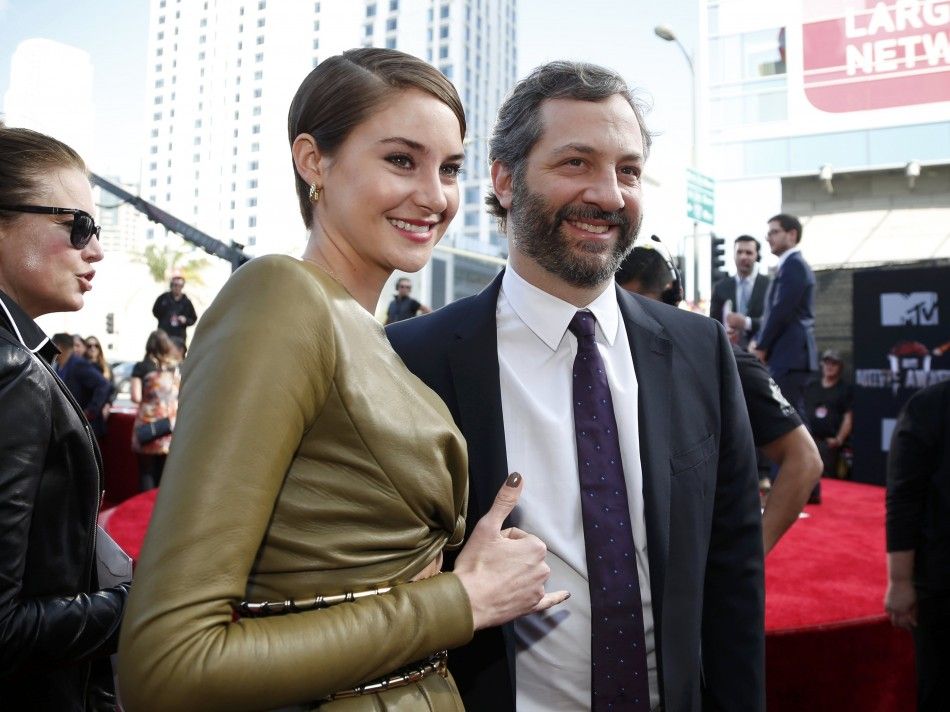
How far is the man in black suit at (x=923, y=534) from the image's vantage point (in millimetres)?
2641

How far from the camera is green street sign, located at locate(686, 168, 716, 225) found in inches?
627

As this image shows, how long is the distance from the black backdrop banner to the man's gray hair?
20.9 ft

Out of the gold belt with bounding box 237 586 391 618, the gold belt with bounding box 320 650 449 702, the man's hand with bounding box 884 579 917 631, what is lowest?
the man's hand with bounding box 884 579 917 631

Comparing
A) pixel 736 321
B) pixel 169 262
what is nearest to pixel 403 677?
pixel 736 321

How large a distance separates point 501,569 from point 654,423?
69 centimetres

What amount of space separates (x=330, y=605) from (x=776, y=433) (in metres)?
1.99

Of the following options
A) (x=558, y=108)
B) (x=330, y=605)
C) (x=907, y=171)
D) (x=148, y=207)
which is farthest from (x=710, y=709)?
(x=907, y=171)

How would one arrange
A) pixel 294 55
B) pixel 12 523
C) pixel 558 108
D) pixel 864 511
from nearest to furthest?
pixel 12 523 < pixel 558 108 < pixel 864 511 < pixel 294 55

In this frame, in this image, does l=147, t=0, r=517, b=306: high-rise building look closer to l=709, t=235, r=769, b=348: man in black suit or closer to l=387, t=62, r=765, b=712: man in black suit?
l=709, t=235, r=769, b=348: man in black suit

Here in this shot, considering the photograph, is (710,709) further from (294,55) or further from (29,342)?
(294,55)

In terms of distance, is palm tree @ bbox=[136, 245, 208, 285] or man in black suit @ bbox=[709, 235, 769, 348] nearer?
man in black suit @ bbox=[709, 235, 769, 348]

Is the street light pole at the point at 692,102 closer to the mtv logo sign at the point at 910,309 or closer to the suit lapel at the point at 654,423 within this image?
the mtv logo sign at the point at 910,309

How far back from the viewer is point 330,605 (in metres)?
1.01

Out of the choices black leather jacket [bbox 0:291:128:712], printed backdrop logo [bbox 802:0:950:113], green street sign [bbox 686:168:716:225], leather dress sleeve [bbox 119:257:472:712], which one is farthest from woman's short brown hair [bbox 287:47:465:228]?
printed backdrop logo [bbox 802:0:950:113]
